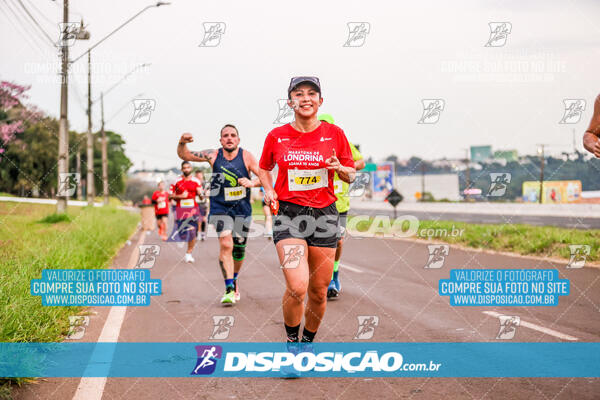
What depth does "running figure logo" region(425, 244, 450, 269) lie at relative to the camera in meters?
13.0

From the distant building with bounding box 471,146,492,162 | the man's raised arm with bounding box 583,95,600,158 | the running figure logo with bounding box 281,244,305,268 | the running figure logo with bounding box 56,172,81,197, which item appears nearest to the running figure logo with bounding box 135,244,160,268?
the running figure logo with bounding box 56,172,81,197

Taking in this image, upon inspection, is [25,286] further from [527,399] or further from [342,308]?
[527,399]

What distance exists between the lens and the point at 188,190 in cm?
1484

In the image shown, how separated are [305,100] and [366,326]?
2.70m

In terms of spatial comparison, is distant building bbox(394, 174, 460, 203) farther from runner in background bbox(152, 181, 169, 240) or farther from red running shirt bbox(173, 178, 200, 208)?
red running shirt bbox(173, 178, 200, 208)

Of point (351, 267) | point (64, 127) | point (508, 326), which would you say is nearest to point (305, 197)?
point (508, 326)

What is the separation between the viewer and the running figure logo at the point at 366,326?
6.35 m

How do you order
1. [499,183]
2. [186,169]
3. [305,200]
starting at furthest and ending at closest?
1. [186,169]
2. [499,183]
3. [305,200]

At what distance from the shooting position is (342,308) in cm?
803

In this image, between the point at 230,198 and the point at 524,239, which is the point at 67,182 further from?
the point at 524,239

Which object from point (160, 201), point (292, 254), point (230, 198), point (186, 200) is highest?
point (230, 198)

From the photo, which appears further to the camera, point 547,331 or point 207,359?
point 547,331

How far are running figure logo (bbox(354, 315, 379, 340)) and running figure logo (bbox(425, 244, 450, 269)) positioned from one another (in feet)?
18.3

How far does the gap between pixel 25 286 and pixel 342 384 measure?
12.2 feet
